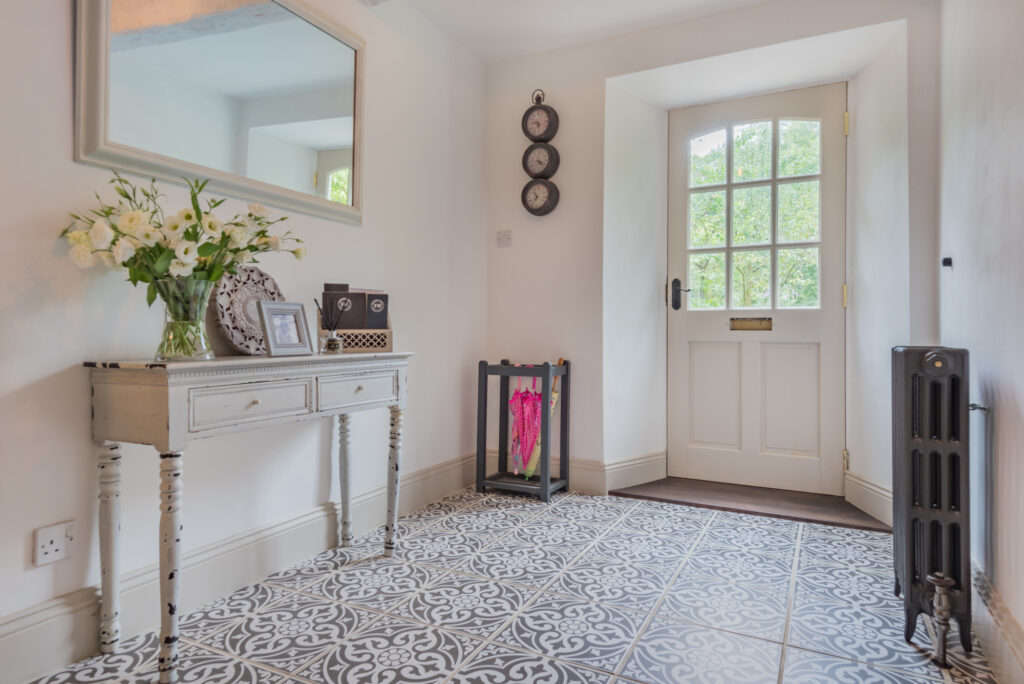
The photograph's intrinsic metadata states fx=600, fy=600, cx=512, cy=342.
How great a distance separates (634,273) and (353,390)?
187 centimetres

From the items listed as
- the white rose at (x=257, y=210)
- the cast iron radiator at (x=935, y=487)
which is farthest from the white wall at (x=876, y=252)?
the white rose at (x=257, y=210)

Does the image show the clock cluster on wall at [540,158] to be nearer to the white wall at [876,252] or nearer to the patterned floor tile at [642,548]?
the white wall at [876,252]

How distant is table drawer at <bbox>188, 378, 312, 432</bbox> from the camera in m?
1.55

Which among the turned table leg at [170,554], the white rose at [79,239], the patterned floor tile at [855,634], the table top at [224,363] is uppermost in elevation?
the white rose at [79,239]

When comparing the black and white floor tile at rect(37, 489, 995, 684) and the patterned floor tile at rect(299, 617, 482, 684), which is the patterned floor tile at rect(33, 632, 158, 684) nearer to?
the black and white floor tile at rect(37, 489, 995, 684)

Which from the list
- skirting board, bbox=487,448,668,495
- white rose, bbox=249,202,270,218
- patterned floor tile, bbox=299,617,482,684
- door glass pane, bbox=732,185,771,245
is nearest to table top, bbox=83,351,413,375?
white rose, bbox=249,202,270,218

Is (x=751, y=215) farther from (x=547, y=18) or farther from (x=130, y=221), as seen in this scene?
(x=130, y=221)

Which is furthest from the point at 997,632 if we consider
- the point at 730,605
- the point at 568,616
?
the point at 568,616

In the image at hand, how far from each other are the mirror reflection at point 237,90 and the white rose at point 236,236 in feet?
1.12

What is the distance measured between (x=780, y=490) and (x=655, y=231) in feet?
5.20

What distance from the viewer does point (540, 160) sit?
333 cm

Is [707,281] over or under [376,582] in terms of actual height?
over

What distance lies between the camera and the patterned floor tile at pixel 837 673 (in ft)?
4.88

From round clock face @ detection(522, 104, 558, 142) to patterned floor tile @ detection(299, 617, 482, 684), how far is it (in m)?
2.55
